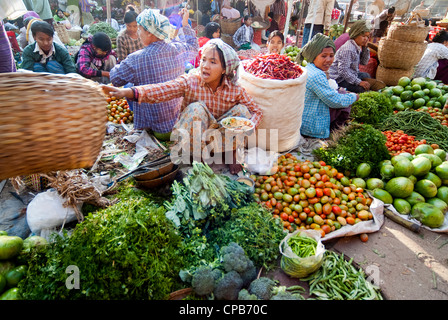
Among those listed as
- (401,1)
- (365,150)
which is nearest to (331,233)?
(365,150)

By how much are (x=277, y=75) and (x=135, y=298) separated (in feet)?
9.11

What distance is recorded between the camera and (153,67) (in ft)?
10.6

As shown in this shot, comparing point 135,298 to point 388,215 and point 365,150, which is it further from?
point 365,150

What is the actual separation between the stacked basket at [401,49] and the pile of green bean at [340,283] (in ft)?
17.6

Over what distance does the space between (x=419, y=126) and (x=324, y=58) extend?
1875 millimetres

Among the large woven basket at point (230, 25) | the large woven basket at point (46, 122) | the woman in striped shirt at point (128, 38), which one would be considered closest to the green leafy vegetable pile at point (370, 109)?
the large woven basket at point (46, 122)

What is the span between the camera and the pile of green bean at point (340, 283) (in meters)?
1.90

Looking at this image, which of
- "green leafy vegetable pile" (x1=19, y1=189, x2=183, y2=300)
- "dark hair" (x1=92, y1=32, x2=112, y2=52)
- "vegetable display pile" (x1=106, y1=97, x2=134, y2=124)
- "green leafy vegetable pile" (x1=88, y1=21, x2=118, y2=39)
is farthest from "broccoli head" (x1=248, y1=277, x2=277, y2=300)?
"green leafy vegetable pile" (x1=88, y1=21, x2=118, y2=39)

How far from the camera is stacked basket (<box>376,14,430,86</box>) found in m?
5.39

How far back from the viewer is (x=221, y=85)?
2.93m

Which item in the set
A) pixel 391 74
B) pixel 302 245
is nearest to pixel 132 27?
pixel 302 245

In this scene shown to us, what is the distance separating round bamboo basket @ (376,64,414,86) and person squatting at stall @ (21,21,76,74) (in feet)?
20.7

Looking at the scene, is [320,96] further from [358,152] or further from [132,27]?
[132,27]

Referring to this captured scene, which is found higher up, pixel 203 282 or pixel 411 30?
pixel 411 30
